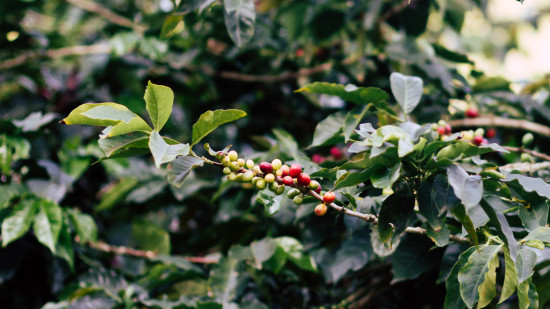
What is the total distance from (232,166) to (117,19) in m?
1.70

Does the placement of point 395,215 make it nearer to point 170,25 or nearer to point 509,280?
point 509,280

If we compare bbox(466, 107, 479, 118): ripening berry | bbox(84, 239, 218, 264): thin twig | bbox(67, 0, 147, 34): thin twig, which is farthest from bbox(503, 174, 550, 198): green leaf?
bbox(67, 0, 147, 34): thin twig

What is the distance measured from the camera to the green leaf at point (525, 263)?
0.71m

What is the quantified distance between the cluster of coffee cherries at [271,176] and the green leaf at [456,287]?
10.7 inches

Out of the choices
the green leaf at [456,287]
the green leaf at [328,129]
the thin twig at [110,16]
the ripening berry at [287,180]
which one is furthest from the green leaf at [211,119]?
the thin twig at [110,16]

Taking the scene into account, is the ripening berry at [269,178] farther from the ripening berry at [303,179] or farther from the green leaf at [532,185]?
the green leaf at [532,185]

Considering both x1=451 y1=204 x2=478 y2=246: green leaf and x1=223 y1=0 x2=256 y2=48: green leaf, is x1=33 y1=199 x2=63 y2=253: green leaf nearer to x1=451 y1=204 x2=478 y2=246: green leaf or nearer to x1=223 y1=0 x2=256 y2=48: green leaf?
x1=223 y1=0 x2=256 y2=48: green leaf

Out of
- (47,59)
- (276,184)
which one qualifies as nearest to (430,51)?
(276,184)

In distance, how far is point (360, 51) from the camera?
6.01 ft

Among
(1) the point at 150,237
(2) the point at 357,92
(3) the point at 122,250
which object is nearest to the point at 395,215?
(2) the point at 357,92

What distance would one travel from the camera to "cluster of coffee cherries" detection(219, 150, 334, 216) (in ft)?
2.48

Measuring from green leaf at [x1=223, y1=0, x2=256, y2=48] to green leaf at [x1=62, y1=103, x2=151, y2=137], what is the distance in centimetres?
50

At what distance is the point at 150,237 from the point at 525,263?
4.22ft

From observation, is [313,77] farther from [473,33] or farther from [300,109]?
[473,33]
